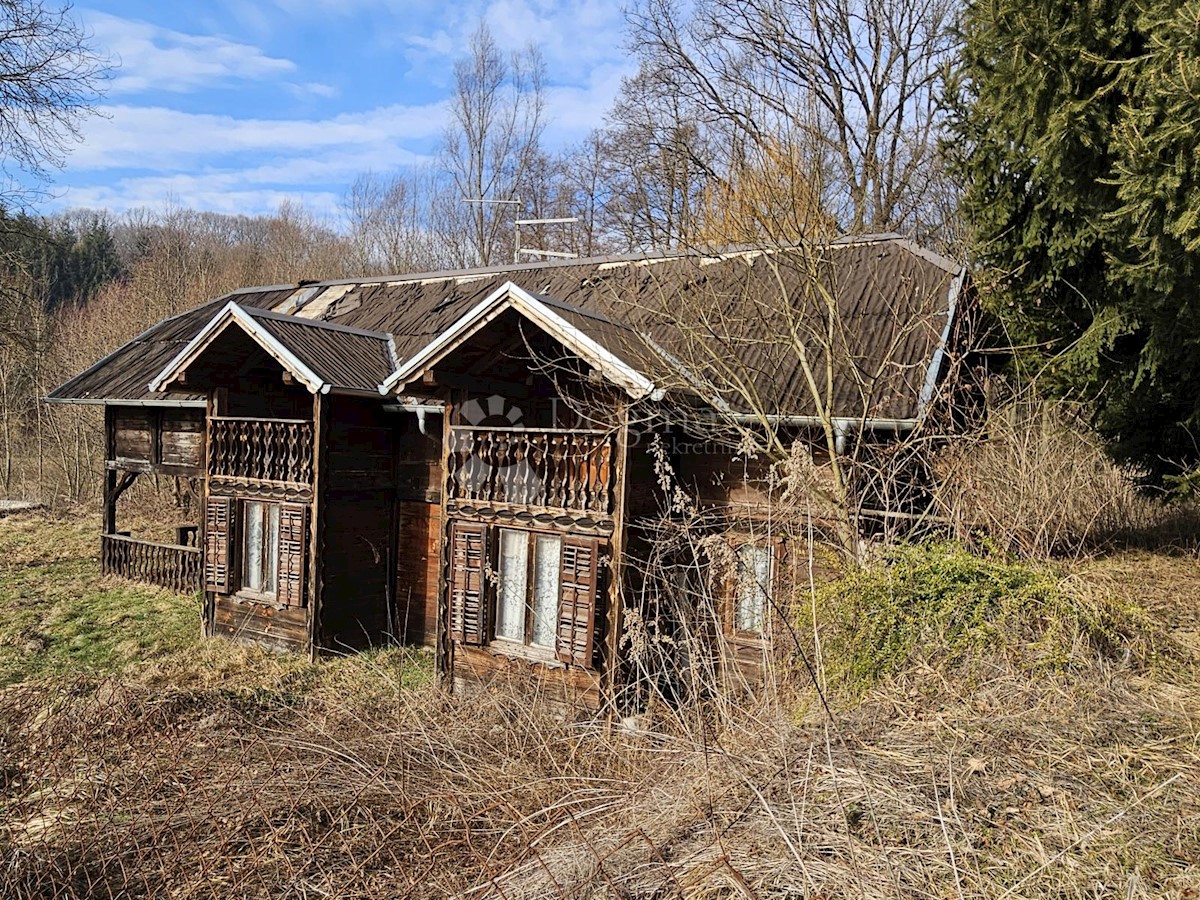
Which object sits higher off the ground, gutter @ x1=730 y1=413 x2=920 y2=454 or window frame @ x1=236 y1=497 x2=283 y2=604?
gutter @ x1=730 y1=413 x2=920 y2=454

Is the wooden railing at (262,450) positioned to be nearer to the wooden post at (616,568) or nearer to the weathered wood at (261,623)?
the weathered wood at (261,623)

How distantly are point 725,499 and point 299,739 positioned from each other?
5.06 m

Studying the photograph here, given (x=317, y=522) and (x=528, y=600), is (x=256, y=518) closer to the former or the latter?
(x=317, y=522)

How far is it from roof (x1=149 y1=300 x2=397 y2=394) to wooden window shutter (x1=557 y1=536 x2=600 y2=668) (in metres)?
4.00

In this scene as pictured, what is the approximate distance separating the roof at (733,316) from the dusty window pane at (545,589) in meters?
2.37

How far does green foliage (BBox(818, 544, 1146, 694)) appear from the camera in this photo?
564 centimetres

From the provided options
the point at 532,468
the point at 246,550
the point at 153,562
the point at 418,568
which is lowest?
the point at 153,562

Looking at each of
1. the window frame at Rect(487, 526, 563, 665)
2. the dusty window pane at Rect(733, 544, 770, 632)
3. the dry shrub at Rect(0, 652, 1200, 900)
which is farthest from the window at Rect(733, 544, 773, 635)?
the dry shrub at Rect(0, 652, 1200, 900)

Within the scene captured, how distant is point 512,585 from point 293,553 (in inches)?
153

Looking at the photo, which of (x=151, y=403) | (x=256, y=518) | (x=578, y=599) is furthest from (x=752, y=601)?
(x=151, y=403)

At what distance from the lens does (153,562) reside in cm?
1520

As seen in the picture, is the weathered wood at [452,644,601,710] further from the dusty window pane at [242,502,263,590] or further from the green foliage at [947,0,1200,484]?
the green foliage at [947,0,1200,484]

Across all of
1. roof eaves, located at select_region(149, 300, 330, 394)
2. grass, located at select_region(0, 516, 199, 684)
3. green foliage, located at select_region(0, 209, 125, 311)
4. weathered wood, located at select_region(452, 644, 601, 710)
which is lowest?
grass, located at select_region(0, 516, 199, 684)

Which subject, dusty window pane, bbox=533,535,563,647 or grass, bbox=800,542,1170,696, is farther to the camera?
dusty window pane, bbox=533,535,563,647
